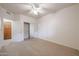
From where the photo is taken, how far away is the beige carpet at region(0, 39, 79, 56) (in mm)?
1709

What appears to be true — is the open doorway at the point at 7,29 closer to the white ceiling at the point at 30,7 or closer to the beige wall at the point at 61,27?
the white ceiling at the point at 30,7

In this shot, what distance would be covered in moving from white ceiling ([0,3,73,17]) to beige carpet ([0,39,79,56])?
63 centimetres

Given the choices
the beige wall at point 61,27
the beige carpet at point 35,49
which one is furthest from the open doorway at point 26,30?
the beige wall at point 61,27

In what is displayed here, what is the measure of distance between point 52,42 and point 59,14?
0.62 m

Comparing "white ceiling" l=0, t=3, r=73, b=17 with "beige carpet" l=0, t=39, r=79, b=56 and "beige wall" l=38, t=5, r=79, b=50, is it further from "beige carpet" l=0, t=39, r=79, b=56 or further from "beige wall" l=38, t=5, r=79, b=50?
"beige carpet" l=0, t=39, r=79, b=56

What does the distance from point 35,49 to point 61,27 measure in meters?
0.73

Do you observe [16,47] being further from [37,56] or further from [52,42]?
[52,42]

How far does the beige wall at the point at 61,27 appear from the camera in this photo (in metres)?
1.90

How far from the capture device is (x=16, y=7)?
1.76 m

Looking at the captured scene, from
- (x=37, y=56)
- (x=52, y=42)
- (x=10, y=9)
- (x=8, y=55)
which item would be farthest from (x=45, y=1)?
(x=8, y=55)

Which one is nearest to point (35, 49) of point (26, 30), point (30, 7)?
point (26, 30)

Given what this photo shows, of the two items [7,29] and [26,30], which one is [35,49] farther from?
[7,29]

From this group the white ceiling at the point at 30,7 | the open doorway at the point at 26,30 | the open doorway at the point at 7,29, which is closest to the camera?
the white ceiling at the point at 30,7

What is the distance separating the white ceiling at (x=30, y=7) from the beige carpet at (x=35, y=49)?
0.63m
